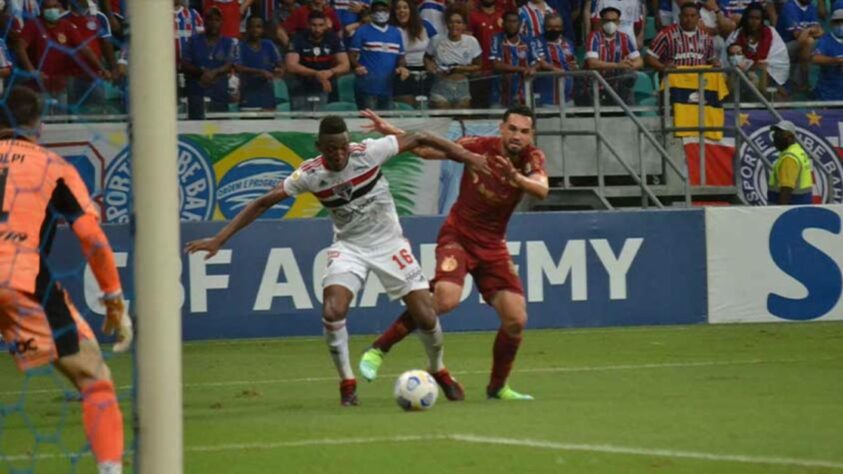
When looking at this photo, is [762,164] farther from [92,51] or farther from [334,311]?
[92,51]

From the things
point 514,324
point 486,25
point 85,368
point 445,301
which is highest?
point 486,25

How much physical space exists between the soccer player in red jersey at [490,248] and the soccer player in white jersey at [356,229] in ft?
0.52

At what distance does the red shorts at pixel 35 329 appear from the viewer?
7.43 metres

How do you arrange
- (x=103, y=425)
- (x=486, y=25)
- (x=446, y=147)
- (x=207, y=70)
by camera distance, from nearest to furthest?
(x=103, y=425), (x=446, y=147), (x=207, y=70), (x=486, y=25)

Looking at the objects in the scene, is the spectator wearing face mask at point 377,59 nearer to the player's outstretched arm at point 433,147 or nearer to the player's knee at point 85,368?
the player's outstretched arm at point 433,147

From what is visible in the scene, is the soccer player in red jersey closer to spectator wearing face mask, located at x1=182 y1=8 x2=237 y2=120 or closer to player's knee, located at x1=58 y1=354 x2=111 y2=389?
player's knee, located at x1=58 y1=354 x2=111 y2=389

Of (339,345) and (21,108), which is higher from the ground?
(21,108)

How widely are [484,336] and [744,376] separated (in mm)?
4666

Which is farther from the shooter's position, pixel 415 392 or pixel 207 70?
pixel 207 70

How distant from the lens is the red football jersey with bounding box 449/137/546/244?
12062 millimetres

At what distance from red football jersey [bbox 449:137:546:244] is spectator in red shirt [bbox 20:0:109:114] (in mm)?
2689

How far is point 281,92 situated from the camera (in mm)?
19078

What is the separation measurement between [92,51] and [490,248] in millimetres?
3059

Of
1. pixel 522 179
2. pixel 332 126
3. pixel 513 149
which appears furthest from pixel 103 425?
pixel 513 149
